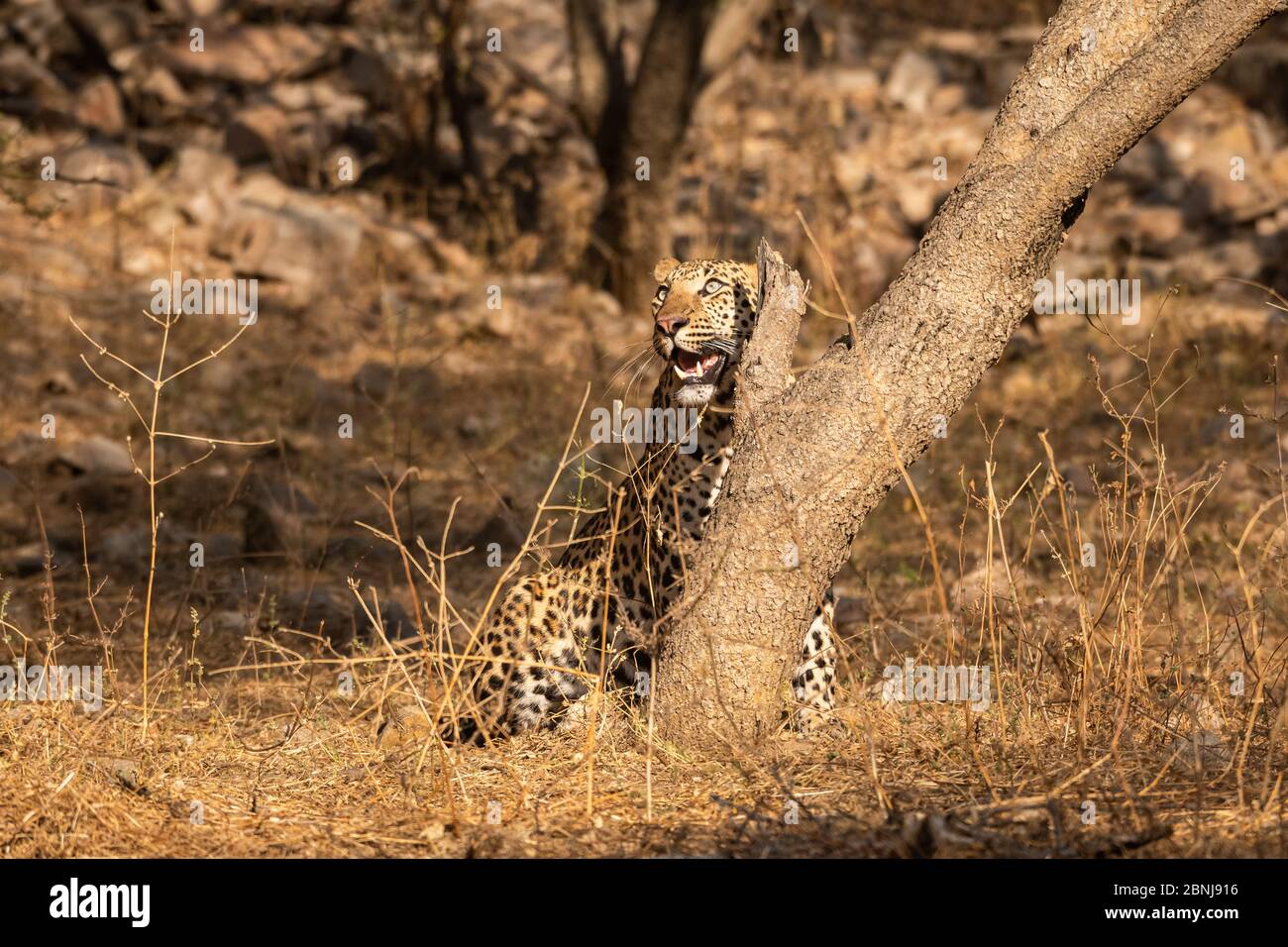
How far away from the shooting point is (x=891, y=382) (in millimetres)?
4754

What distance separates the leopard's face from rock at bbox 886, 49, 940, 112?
11.0 metres

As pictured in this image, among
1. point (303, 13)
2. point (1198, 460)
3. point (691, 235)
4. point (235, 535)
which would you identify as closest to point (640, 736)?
point (235, 535)


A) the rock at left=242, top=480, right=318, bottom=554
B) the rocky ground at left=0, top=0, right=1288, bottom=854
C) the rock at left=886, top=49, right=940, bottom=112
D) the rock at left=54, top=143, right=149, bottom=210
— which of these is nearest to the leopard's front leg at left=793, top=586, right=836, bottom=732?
the rocky ground at left=0, top=0, right=1288, bottom=854

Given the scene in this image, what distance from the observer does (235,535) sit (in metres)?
8.86

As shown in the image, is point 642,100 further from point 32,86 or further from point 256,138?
point 32,86

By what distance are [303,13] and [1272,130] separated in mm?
9839

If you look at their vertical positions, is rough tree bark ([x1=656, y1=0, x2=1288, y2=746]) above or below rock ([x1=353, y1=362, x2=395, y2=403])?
below

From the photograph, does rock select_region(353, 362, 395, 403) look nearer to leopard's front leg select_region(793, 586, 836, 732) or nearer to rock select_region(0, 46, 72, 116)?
rock select_region(0, 46, 72, 116)

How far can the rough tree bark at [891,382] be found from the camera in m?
4.66

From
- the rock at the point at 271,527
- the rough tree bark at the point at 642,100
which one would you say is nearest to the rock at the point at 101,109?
the rough tree bark at the point at 642,100

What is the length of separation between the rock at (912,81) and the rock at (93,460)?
9503 millimetres

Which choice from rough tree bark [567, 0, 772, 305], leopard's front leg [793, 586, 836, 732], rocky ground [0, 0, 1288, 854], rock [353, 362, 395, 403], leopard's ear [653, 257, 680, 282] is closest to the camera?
rocky ground [0, 0, 1288, 854]

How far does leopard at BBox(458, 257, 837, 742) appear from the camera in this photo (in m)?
5.68

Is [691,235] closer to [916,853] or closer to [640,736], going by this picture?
[640,736]
